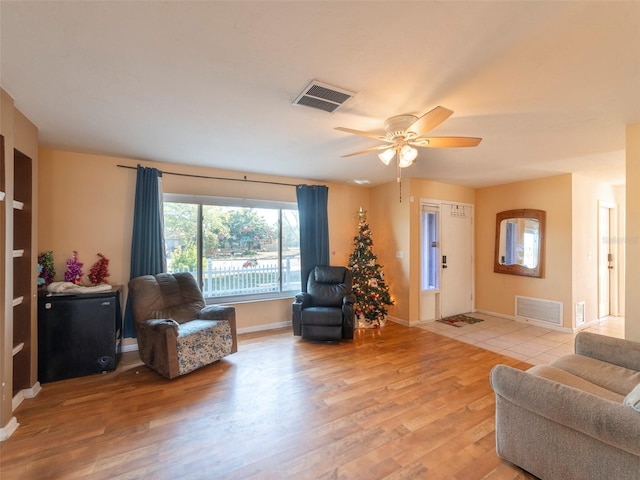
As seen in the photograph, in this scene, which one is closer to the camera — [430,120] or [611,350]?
[430,120]

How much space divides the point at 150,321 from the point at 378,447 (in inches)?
101

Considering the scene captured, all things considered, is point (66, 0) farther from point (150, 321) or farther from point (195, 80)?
point (150, 321)

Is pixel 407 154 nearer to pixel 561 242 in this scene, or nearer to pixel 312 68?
pixel 312 68

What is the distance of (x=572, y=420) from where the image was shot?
4.98 feet

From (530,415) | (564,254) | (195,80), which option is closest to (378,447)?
(530,415)

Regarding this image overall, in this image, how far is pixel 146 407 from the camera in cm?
243

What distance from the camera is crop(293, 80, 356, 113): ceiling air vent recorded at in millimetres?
1963

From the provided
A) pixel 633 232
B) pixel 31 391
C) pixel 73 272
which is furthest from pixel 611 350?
pixel 73 272

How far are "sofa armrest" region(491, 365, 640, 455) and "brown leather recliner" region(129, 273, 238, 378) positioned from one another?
271 cm

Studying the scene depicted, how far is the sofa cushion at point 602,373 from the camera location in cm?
189

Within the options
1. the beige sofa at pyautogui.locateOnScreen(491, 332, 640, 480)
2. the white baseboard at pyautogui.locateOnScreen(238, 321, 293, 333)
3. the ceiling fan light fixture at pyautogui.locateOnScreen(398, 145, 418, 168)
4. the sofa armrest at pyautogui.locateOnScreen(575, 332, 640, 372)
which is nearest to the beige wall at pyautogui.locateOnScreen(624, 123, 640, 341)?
the sofa armrest at pyautogui.locateOnScreen(575, 332, 640, 372)

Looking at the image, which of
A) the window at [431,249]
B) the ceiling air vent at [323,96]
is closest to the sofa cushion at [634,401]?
the ceiling air vent at [323,96]

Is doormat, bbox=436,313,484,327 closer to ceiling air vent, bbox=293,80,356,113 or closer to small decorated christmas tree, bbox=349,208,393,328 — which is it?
small decorated christmas tree, bbox=349,208,393,328

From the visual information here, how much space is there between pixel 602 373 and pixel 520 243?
11.3 feet
